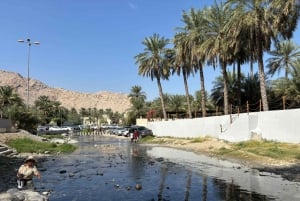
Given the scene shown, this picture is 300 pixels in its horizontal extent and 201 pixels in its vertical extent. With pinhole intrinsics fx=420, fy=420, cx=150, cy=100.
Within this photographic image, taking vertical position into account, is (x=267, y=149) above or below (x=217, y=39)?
below

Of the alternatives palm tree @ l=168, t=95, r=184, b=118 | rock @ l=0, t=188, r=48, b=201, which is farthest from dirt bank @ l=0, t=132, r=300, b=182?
palm tree @ l=168, t=95, r=184, b=118

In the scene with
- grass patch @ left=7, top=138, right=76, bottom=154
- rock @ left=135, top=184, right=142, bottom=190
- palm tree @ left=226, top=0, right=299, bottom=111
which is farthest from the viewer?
grass patch @ left=7, top=138, right=76, bottom=154

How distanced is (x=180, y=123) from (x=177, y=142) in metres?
7.10

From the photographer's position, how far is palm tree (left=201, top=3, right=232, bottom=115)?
44.8 m

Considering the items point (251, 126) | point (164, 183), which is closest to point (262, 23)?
point (251, 126)

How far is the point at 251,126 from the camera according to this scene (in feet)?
114

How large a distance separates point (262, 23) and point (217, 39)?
31.4 ft

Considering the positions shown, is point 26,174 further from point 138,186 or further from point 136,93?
point 136,93

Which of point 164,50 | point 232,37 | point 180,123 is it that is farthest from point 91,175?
point 164,50

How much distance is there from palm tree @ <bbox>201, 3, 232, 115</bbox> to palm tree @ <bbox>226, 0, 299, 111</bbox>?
213 inches

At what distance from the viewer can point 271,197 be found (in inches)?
571

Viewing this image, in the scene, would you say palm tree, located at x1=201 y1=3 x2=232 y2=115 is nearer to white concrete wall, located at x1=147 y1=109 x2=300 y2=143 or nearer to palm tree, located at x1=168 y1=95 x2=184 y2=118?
white concrete wall, located at x1=147 y1=109 x2=300 y2=143

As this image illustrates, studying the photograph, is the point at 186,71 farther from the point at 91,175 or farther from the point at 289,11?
the point at 91,175

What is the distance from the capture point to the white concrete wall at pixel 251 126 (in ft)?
95.9
